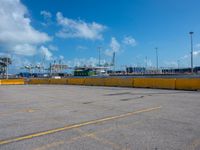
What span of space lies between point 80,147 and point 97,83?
86.4 feet

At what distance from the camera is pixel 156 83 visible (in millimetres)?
22953

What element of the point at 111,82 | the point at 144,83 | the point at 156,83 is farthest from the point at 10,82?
the point at 156,83

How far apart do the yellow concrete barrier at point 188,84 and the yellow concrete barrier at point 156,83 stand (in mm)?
583

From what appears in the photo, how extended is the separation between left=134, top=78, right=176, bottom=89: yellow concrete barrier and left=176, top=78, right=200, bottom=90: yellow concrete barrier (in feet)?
1.91

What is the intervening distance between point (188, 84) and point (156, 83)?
11.9 ft

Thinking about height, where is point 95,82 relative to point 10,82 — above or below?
above

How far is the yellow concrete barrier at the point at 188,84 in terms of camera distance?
19.3 meters

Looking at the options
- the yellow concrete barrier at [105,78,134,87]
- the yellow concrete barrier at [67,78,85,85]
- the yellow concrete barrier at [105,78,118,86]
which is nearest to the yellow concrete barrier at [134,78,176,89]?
the yellow concrete barrier at [105,78,134,87]

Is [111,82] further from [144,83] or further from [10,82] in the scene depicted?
[10,82]

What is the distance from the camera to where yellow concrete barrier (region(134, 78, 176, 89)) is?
847 inches

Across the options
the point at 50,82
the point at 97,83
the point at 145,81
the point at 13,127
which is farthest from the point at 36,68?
the point at 13,127

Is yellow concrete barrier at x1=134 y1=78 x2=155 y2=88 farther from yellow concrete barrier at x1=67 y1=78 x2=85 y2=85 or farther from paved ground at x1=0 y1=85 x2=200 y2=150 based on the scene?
paved ground at x1=0 y1=85 x2=200 y2=150

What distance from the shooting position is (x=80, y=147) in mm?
4770

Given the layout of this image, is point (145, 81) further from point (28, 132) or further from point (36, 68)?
point (36, 68)
